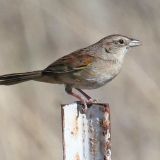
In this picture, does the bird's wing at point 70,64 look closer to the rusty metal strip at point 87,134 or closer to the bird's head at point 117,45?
the bird's head at point 117,45

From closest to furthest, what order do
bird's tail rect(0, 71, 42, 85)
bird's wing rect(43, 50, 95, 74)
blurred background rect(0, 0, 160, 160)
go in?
bird's tail rect(0, 71, 42, 85) → bird's wing rect(43, 50, 95, 74) → blurred background rect(0, 0, 160, 160)

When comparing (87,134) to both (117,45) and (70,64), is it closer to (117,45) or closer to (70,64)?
(70,64)

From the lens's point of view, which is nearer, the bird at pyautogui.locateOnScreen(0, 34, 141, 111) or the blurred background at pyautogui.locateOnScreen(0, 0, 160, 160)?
the bird at pyautogui.locateOnScreen(0, 34, 141, 111)

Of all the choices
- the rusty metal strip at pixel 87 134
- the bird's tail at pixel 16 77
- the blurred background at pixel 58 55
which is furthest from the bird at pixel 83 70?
the rusty metal strip at pixel 87 134

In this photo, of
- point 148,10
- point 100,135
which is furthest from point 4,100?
point 100,135

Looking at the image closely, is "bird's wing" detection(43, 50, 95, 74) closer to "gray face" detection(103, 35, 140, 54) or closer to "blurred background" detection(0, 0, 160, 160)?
"gray face" detection(103, 35, 140, 54)

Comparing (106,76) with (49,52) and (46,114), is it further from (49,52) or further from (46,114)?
(49,52)

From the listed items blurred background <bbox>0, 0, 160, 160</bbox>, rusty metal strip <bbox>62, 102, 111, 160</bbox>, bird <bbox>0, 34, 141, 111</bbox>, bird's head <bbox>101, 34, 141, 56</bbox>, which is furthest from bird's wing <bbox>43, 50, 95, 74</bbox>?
rusty metal strip <bbox>62, 102, 111, 160</bbox>
